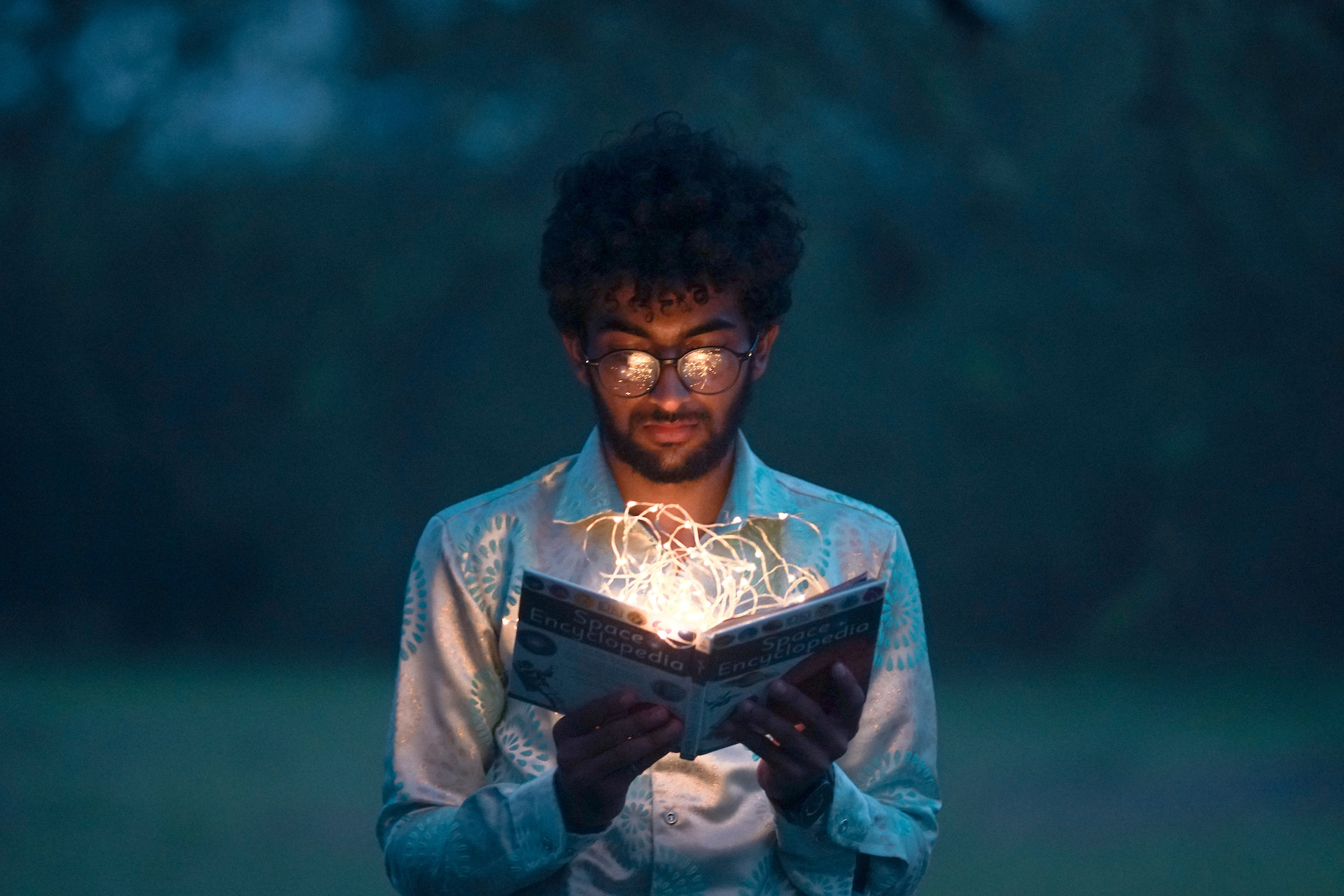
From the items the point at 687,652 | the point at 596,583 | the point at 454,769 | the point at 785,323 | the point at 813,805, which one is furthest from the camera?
the point at 785,323

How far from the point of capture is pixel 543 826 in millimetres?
1534

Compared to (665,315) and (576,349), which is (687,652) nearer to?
(665,315)

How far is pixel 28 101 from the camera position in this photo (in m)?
5.02

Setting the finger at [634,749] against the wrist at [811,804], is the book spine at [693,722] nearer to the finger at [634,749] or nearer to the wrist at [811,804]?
the finger at [634,749]

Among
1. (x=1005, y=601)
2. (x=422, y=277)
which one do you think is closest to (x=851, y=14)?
(x=422, y=277)

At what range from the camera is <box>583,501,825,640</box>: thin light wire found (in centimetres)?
164

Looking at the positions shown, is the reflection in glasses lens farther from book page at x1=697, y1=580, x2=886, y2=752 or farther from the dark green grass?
the dark green grass

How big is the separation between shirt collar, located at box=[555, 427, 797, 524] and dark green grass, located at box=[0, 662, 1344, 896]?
2.00 m

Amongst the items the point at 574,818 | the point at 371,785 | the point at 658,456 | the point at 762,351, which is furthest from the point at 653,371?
the point at 371,785

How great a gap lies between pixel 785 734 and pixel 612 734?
0.66 feet

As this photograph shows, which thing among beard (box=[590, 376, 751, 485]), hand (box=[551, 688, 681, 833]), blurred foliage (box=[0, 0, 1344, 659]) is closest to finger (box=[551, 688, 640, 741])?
hand (box=[551, 688, 681, 833])

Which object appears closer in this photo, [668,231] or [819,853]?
[819,853]

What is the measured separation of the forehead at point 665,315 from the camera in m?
1.77

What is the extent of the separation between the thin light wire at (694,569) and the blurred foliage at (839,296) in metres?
2.86
